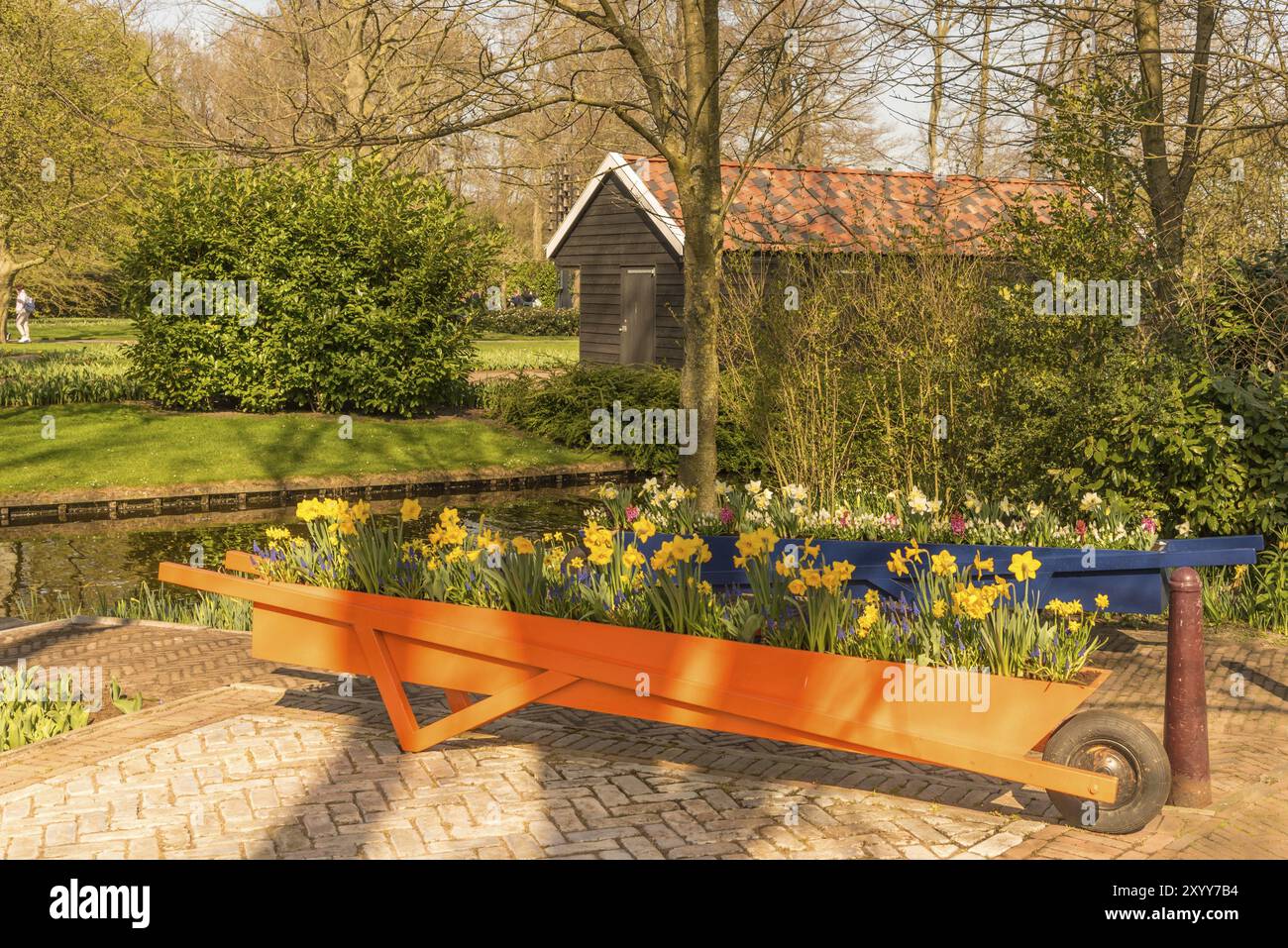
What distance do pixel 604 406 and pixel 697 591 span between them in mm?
15971

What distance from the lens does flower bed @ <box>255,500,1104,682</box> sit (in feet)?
17.2

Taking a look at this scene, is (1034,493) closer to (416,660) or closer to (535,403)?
(416,660)

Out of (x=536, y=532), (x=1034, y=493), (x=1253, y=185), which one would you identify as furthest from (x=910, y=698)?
(x=536, y=532)

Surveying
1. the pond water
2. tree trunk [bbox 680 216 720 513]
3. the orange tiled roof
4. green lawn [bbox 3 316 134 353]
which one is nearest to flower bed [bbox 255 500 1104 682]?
tree trunk [bbox 680 216 720 513]

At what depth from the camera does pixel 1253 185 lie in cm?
1198

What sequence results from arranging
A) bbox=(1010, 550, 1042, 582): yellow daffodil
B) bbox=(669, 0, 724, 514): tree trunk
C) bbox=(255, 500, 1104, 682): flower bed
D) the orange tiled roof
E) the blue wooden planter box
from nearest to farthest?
bbox=(255, 500, 1104, 682): flower bed, bbox=(1010, 550, 1042, 582): yellow daffodil, the blue wooden planter box, bbox=(669, 0, 724, 514): tree trunk, the orange tiled roof

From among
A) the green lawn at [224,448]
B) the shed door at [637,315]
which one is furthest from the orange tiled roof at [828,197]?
A: the green lawn at [224,448]

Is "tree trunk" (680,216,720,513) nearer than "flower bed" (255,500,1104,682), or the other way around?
"flower bed" (255,500,1104,682)

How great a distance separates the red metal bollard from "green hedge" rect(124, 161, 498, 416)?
17692 mm

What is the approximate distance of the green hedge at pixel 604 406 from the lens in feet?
66.3

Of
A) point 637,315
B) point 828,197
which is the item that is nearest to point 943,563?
point 828,197

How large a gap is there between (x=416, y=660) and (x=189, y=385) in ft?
57.8

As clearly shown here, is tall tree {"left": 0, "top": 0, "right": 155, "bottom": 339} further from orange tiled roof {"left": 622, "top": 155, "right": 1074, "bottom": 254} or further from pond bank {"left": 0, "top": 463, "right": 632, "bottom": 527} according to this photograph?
orange tiled roof {"left": 622, "top": 155, "right": 1074, "bottom": 254}

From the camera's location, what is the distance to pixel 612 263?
28250 mm
